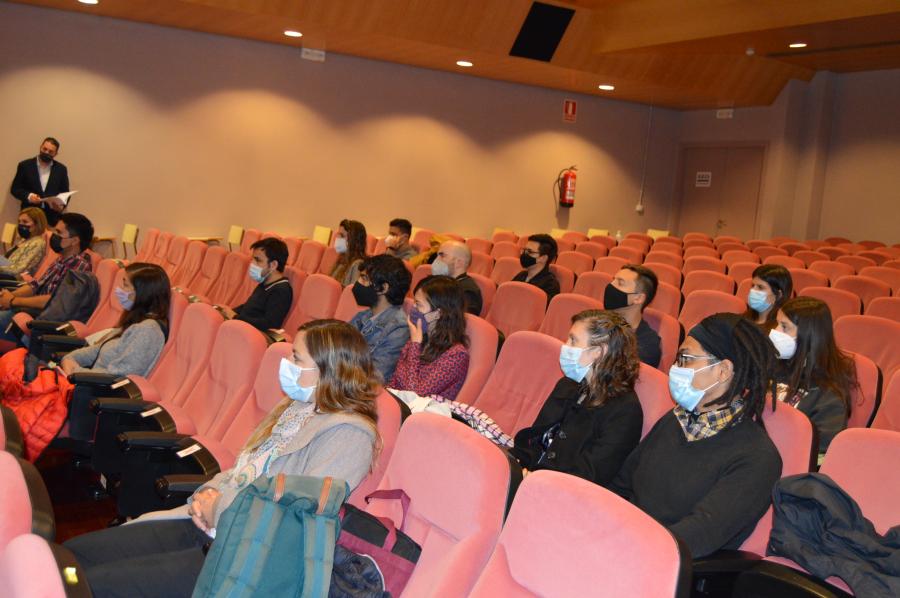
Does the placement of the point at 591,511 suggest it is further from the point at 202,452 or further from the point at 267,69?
the point at 267,69

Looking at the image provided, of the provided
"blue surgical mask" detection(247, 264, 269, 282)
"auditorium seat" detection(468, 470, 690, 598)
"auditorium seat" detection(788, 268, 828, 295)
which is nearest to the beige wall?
"blue surgical mask" detection(247, 264, 269, 282)

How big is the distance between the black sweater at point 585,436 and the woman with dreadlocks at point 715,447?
0.14m

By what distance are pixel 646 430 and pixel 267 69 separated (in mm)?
9897

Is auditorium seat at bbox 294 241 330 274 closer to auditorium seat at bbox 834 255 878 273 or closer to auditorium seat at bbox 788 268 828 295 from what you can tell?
auditorium seat at bbox 788 268 828 295

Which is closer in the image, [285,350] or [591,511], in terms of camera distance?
[591,511]

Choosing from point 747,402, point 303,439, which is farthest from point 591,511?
point 303,439

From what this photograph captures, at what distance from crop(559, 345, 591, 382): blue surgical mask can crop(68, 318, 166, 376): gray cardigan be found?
7.92 ft

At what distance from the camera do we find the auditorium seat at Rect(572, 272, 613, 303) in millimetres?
6625

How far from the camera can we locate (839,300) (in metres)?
6.23

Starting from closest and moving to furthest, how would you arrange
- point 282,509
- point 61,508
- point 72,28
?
point 282,509 < point 61,508 < point 72,28

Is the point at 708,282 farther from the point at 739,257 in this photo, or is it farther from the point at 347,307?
the point at 347,307

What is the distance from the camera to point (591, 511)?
1843 mm

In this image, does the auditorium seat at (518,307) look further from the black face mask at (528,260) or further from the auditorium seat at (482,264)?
the auditorium seat at (482,264)

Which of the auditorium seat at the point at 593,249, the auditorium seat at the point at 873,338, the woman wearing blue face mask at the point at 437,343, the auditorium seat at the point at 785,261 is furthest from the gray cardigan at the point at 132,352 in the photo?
the auditorium seat at the point at 785,261
